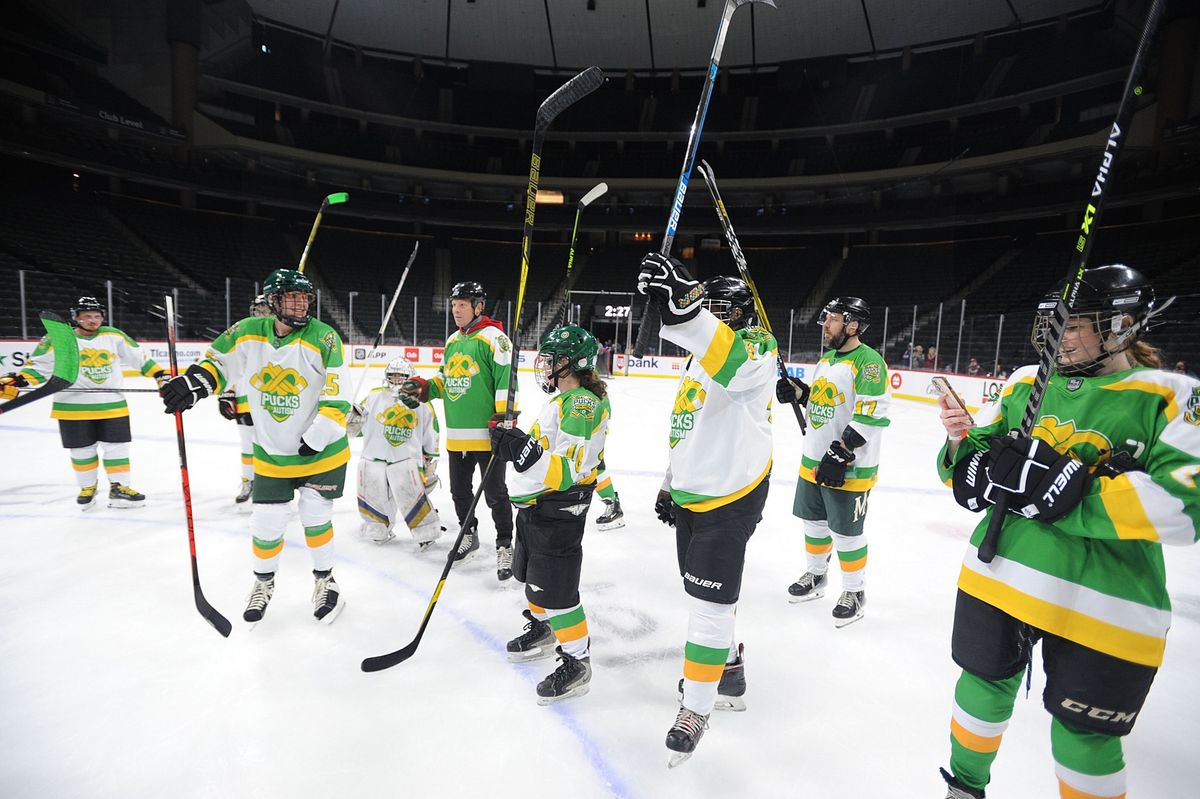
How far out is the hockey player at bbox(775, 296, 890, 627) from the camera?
10.3 ft

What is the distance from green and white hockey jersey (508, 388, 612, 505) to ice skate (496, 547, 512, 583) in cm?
129

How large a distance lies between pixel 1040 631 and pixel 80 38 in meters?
25.6

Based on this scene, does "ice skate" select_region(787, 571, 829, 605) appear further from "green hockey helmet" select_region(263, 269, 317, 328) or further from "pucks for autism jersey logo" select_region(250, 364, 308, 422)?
"green hockey helmet" select_region(263, 269, 317, 328)

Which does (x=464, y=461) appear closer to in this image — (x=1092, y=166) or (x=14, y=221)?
(x=14, y=221)

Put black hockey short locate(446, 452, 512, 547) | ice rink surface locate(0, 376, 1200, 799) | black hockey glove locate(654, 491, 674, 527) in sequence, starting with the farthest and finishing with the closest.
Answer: black hockey short locate(446, 452, 512, 547) < black hockey glove locate(654, 491, 674, 527) < ice rink surface locate(0, 376, 1200, 799)

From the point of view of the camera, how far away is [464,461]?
3.81m

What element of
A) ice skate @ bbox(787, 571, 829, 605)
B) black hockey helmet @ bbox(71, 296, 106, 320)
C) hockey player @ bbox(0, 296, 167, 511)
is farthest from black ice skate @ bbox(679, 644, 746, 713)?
black hockey helmet @ bbox(71, 296, 106, 320)

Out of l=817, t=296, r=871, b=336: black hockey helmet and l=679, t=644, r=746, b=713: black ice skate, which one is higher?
l=817, t=296, r=871, b=336: black hockey helmet

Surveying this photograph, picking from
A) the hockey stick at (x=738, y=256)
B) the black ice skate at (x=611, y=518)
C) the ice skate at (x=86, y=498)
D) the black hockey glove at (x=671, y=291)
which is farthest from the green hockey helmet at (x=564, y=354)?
the ice skate at (x=86, y=498)

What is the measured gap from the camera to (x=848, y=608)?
3.24 m

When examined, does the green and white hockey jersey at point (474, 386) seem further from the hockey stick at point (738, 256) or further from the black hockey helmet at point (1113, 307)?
the black hockey helmet at point (1113, 307)

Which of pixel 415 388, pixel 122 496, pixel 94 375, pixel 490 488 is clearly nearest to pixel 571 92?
pixel 415 388

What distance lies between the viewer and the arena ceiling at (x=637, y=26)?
64.0 ft

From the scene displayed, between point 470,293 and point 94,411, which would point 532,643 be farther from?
point 94,411
